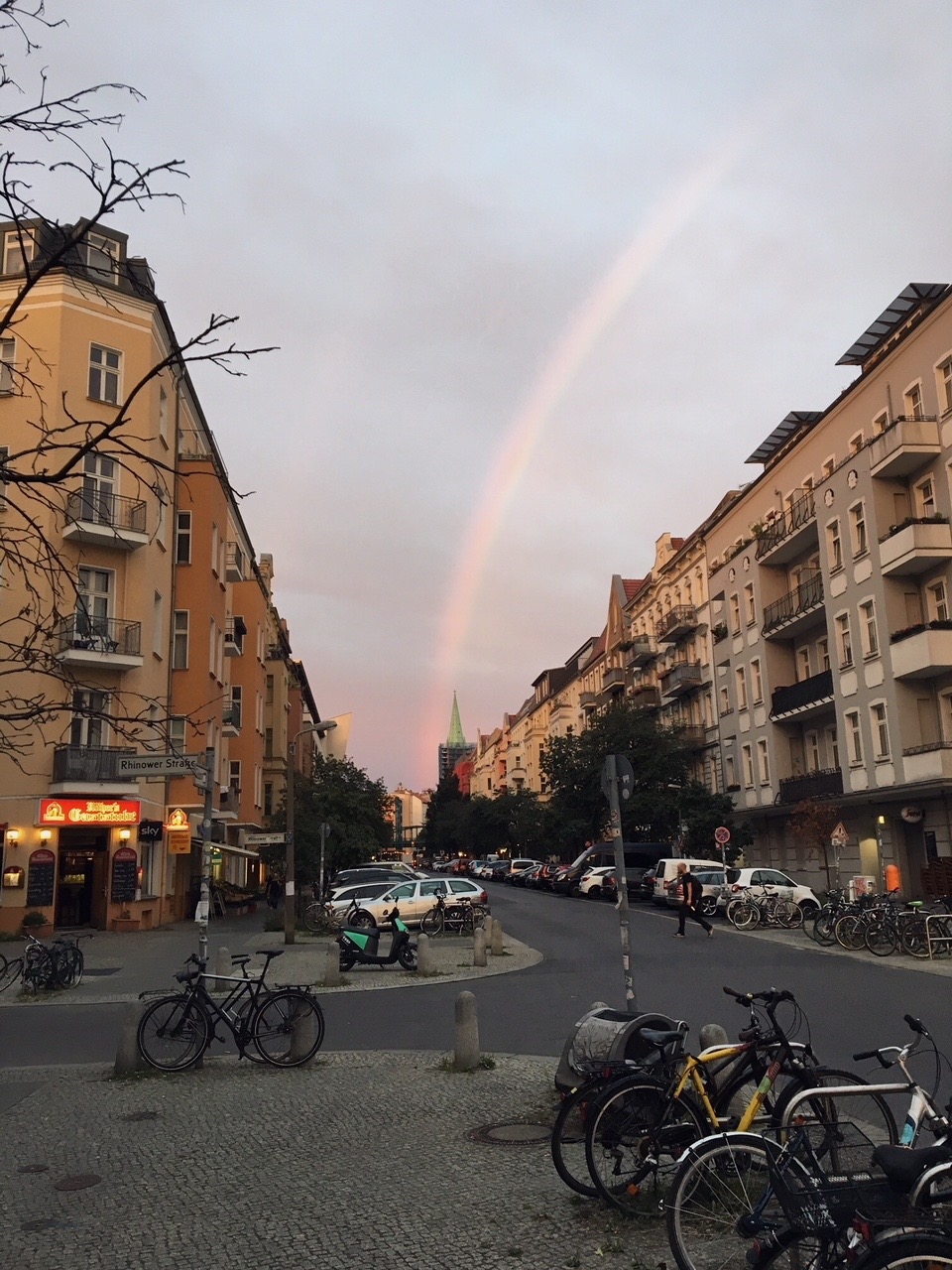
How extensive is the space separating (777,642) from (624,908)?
40.1 m

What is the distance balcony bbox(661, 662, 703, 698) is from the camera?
6094 centimetres

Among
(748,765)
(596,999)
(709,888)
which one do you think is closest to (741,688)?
(748,765)

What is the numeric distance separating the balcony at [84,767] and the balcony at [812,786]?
79.2ft

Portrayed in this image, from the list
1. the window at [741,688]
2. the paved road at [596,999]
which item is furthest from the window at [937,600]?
the window at [741,688]

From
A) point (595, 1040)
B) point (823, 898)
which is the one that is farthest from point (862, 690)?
point (595, 1040)

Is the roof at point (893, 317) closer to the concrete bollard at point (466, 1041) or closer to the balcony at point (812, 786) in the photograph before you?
the balcony at point (812, 786)

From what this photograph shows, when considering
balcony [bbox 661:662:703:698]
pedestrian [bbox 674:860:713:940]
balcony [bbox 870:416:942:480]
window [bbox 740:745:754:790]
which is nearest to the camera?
pedestrian [bbox 674:860:713:940]

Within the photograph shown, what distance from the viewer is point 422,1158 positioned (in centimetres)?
752

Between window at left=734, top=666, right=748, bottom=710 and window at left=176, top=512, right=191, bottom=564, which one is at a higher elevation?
window at left=176, top=512, right=191, bottom=564

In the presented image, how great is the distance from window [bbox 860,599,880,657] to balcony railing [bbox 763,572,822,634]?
3.41 metres

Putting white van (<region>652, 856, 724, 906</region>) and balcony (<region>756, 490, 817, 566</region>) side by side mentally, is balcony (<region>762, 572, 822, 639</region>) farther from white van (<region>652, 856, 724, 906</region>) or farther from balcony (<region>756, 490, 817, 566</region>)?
white van (<region>652, 856, 724, 906</region>)

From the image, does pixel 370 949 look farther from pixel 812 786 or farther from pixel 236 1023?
Answer: pixel 812 786

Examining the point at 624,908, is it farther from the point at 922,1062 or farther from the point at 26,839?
the point at 26,839

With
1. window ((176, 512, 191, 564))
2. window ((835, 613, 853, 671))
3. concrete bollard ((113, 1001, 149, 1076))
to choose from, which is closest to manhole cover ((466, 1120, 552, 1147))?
concrete bollard ((113, 1001, 149, 1076))
